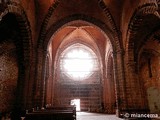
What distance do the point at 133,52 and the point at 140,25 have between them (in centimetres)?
159

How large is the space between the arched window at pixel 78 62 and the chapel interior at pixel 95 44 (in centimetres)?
132

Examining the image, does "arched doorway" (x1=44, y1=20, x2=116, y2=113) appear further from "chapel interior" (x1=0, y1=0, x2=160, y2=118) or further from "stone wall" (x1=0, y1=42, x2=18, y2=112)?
"stone wall" (x1=0, y1=42, x2=18, y2=112)

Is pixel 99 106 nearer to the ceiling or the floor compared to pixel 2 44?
nearer to the floor

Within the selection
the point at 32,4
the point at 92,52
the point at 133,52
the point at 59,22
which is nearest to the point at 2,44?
the point at 32,4

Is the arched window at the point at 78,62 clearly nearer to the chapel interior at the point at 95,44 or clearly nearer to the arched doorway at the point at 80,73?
the arched doorway at the point at 80,73

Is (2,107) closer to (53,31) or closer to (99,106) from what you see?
(53,31)

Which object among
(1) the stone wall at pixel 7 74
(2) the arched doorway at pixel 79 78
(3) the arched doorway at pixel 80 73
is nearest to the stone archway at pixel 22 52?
(1) the stone wall at pixel 7 74

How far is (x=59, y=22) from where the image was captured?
11336 millimetres

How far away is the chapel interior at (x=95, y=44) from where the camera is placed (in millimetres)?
9188

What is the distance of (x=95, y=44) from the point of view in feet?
53.3

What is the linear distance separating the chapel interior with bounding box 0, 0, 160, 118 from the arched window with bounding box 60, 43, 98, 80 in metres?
1.32

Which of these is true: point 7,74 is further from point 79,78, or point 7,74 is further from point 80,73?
point 80,73

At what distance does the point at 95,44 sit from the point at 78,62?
2.74 m

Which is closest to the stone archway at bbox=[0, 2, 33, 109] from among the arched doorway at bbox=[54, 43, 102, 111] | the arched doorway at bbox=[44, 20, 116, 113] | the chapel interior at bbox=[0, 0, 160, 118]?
the chapel interior at bbox=[0, 0, 160, 118]
